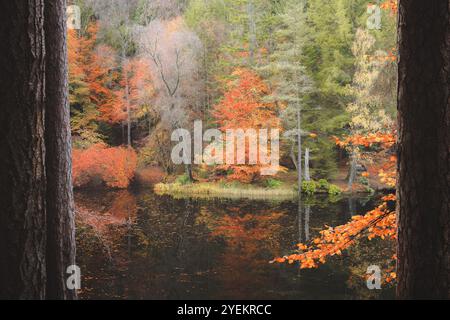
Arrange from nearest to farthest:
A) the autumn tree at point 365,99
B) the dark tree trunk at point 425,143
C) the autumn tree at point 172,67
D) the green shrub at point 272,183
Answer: the dark tree trunk at point 425,143, the autumn tree at point 365,99, the green shrub at point 272,183, the autumn tree at point 172,67

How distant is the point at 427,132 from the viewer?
92.4 inches

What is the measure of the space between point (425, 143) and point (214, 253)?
958cm

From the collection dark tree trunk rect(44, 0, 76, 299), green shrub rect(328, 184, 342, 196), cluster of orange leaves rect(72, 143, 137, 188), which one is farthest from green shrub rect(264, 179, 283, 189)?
dark tree trunk rect(44, 0, 76, 299)

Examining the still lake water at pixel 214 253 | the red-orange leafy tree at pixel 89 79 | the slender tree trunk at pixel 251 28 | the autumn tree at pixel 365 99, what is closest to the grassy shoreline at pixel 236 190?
the still lake water at pixel 214 253

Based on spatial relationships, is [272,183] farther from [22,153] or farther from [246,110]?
[22,153]

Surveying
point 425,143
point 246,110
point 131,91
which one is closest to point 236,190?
point 246,110

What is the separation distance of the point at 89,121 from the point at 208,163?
808 cm

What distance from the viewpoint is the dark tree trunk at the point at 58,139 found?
3.21m

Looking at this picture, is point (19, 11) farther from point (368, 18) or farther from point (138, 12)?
point (138, 12)

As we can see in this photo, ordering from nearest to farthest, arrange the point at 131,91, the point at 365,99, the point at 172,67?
the point at 365,99 → the point at 172,67 → the point at 131,91

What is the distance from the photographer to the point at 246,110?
2167 cm

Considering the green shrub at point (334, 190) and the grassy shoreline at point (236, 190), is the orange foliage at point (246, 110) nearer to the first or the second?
the grassy shoreline at point (236, 190)

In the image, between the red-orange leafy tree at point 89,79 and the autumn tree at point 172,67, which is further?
the red-orange leafy tree at point 89,79

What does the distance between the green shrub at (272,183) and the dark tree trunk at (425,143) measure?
1879 cm
